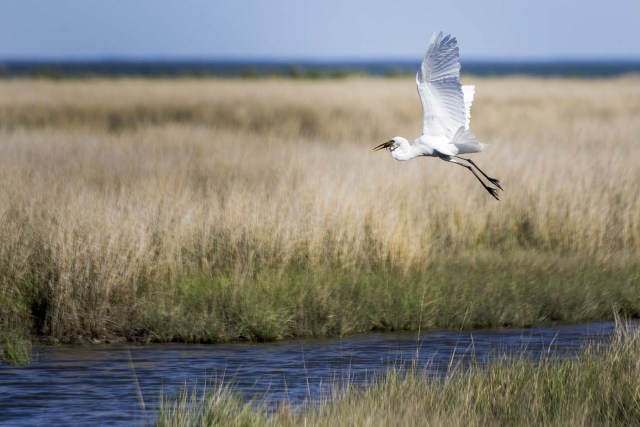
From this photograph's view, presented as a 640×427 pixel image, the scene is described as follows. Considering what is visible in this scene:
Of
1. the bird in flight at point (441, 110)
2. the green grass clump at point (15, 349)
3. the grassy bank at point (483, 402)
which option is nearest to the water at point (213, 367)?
the green grass clump at point (15, 349)

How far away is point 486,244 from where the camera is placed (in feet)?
34.7

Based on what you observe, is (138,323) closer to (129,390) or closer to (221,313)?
(221,313)

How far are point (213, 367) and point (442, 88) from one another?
2.81m

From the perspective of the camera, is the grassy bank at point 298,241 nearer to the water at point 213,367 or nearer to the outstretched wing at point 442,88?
the water at point 213,367

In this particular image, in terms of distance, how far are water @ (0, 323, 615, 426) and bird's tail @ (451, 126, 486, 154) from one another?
4.60 ft

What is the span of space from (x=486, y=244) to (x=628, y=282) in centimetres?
176

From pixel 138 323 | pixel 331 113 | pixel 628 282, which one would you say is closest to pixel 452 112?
pixel 628 282

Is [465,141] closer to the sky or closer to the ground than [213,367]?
closer to the sky

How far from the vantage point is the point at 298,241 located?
355 inches

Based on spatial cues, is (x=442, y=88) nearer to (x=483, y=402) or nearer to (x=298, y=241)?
(x=298, y=241)

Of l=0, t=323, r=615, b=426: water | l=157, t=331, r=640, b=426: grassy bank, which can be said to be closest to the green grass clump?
l=0, t=323, r=615, b=426: water

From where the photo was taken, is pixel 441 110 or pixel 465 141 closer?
pixel 465 141

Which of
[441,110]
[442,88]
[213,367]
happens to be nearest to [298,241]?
[441,110]

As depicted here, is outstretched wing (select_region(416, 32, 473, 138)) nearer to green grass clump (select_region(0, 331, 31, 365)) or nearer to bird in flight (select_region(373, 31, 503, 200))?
bird in flight (select_region(373, 31, 503, 200))
